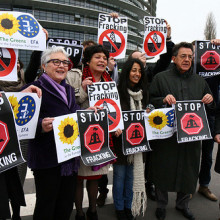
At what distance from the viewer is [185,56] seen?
2717 millimetres

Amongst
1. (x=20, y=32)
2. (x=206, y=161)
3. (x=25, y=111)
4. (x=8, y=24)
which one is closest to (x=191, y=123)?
(x=206, y=161)

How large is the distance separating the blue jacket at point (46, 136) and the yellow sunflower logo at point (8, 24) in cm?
57

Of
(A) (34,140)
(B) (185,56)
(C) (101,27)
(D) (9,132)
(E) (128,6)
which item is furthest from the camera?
(E) (128,6)

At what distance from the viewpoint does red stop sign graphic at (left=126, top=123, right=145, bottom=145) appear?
2.65 meters

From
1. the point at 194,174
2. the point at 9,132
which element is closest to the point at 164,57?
the point at 194,174

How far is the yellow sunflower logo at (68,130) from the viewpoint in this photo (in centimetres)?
194

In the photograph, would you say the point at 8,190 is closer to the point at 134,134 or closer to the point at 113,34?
the point at 134,134

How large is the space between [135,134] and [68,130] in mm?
995

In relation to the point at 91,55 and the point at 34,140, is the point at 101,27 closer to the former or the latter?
the point at 91,55

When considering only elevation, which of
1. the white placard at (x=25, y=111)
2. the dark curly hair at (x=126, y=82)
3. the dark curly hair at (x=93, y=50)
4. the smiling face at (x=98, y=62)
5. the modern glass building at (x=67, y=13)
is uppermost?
the modern glass building at (x=67, y=13)

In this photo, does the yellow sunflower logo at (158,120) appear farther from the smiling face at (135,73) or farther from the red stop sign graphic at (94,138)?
the red stop sign graphic at (94,138)

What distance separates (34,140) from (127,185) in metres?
1.39

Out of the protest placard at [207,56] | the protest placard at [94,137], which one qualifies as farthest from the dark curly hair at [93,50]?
the protest placard at [207,56]

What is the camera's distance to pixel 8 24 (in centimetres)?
207
